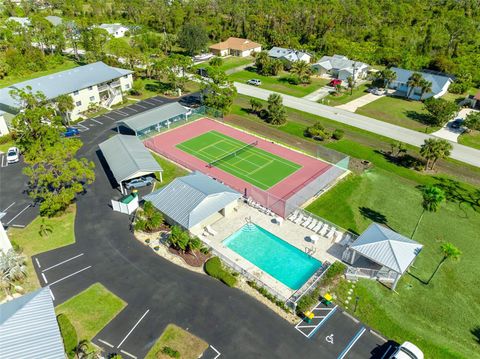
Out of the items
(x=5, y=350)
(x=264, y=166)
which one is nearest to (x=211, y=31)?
(x=264, y=166)

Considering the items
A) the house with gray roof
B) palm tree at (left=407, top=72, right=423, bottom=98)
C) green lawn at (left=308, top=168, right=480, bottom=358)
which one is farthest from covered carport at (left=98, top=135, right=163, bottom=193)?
palm tree at (left=407, top=72, right=423, bottom=98)

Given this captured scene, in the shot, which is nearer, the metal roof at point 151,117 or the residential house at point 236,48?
the metal roof at point 151,117

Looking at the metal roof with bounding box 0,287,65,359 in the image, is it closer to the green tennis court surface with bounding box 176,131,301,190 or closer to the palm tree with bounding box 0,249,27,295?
the palm tree with bounding box 0,249,27,295

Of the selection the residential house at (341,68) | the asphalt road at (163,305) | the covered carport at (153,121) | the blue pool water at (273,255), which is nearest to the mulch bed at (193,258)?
the asphalt road at (163,305)

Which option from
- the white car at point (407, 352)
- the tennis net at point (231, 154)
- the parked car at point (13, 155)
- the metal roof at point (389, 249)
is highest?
the metal roof at point (389, 249)

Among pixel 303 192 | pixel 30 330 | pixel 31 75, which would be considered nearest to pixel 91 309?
pixel 30 330

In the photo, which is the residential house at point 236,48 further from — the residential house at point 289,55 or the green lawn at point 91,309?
the green lawn at point 91,309

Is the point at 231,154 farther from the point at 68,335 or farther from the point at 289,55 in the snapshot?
the point at 289,55
